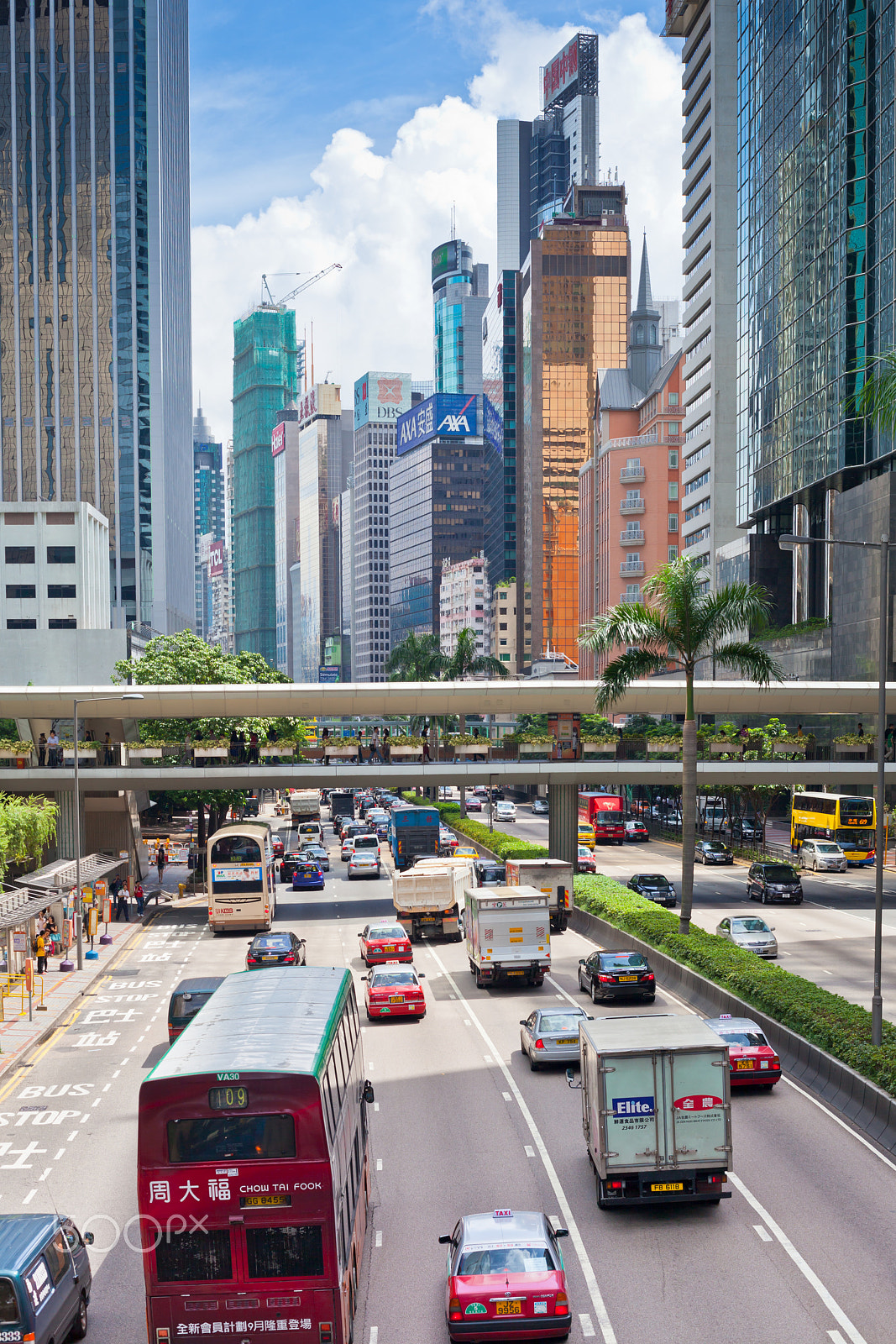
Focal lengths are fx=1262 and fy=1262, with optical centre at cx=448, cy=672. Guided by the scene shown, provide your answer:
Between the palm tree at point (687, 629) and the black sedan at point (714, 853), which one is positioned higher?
the palm tree at point (687, 629)

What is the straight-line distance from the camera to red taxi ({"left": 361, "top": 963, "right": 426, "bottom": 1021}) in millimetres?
30500

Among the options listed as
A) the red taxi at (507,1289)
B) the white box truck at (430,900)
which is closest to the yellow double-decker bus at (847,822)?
the white box truck at (430,900)

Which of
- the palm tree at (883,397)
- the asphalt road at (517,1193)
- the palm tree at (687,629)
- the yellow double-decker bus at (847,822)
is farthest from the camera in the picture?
the yellow double-decker bus at (847,822)

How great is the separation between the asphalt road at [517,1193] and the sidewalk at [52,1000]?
0.57 metres

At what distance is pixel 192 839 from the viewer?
90000 millimetres

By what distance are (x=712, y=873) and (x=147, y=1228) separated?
192 ft

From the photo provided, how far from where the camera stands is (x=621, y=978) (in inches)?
1212

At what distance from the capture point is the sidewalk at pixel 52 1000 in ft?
96.1

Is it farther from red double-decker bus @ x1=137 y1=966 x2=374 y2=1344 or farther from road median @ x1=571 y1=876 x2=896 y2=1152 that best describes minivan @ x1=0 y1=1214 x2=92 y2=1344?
road median @ x1=571 y1=876 x2=896 y2=1152

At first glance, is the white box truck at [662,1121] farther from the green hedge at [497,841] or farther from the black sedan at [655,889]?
the green hedge at [497,841]

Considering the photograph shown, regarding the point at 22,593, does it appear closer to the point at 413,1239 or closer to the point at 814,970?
the point at 814,970

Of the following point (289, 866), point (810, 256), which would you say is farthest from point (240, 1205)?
point (810, 256)

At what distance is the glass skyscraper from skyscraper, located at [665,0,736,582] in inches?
326

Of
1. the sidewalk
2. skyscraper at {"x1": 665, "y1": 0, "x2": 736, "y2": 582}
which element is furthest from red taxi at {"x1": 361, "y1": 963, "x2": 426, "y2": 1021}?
skyscraper at {"x1": 665, "y1": 0, "x2": 736, "y2": 582}
